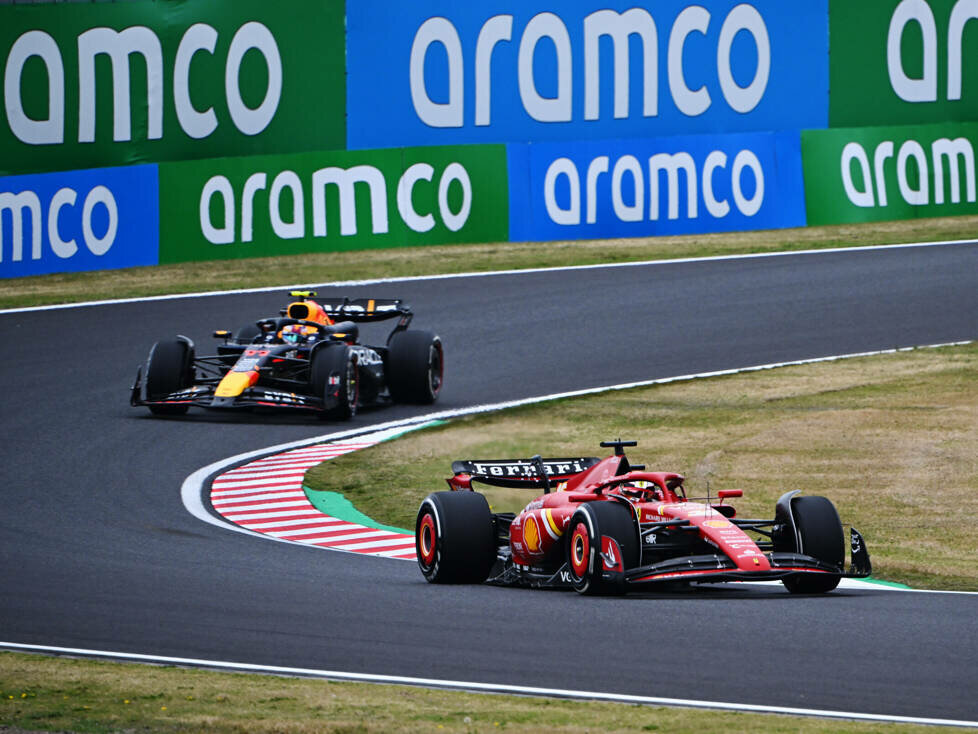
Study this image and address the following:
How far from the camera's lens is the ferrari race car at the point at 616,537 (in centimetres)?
874

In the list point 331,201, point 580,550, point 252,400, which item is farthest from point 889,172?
point 580,550

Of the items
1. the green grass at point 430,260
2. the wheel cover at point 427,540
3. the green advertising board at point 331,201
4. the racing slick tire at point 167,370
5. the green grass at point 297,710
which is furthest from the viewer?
the green advertising board at point 331,201

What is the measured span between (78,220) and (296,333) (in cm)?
674

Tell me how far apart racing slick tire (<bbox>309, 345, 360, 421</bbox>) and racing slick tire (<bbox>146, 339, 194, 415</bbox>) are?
51.7 inches

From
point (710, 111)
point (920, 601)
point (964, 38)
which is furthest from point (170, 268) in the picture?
point (920, 601)

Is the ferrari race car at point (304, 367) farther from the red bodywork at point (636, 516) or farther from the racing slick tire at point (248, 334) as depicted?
the red bodywork at point (636, 516)

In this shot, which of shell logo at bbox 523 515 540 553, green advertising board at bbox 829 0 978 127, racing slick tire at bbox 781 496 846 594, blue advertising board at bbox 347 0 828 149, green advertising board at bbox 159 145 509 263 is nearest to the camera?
racing slick tire at bbox 781 496 846 594

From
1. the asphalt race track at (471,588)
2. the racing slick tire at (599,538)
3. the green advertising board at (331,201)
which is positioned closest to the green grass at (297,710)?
the asphalt race track at (471,588)

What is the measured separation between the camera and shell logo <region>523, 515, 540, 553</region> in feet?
31.2

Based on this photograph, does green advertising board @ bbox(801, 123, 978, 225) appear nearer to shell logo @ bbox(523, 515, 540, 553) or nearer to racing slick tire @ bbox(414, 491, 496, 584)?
racing slick tire @ bbox(414, 491, 496, 584)

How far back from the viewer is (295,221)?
23.7 metres

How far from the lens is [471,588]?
968 centimetres

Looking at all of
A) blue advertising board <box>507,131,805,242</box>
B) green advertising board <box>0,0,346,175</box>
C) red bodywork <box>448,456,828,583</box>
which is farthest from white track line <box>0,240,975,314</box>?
red bodywork <box>448,456,828,583</box>

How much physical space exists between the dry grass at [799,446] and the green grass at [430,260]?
7.05 metres
